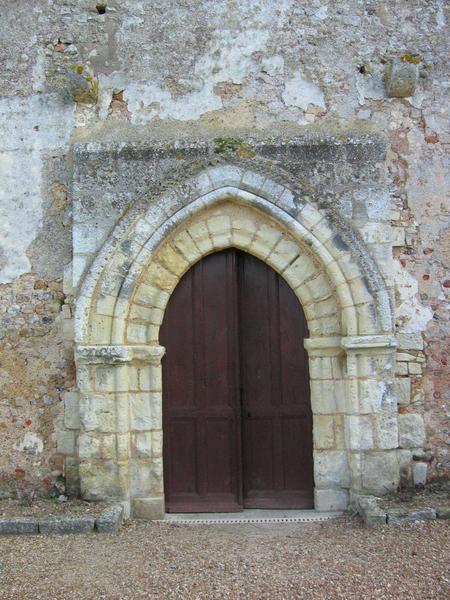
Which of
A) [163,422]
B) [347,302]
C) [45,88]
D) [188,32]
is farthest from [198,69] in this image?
[163,422]

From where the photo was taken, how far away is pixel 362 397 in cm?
468

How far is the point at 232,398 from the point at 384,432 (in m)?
1.25

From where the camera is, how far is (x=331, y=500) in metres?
4.79

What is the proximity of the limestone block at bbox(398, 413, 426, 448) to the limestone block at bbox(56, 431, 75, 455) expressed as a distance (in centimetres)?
264

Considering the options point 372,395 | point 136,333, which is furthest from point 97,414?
point 372,395

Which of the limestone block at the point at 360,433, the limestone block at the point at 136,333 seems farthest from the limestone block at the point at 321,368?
the limestone block at the point at 136,333

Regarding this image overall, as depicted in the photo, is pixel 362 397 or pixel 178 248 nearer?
pixel 362 397

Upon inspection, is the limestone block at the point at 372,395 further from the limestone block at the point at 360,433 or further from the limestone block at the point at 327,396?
the limestone block at the point at 327,396

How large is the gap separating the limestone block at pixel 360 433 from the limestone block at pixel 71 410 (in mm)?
2195

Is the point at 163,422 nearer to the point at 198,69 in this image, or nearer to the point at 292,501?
the point at 292,501

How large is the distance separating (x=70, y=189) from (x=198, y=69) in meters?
1.49

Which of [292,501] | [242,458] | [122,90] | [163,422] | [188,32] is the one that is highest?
[188,32]

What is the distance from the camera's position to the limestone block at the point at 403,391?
191 inches

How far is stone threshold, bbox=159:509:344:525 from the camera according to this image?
469 centimetres
